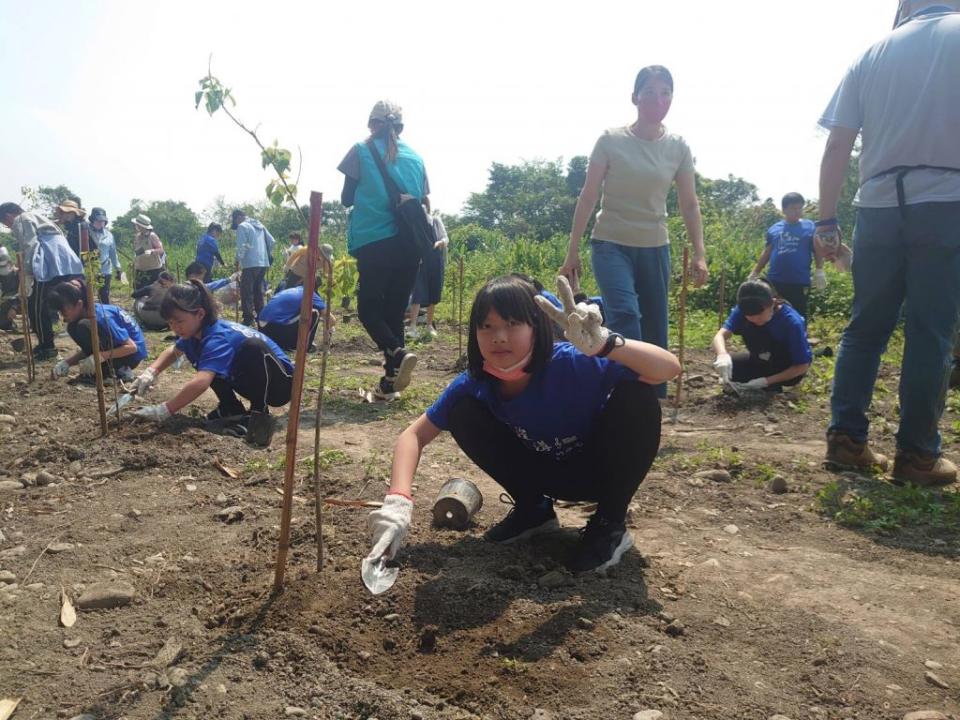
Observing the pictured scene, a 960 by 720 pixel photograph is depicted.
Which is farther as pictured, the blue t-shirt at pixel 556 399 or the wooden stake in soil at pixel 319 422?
the blue t-shirt at pixel 556 399

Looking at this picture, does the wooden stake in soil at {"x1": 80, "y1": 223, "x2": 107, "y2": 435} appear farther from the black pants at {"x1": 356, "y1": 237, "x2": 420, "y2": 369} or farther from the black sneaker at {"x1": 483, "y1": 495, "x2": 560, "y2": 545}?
the black sneaker at {"x1": 483, "y1": 495, "x2": 560, "y2": 545}

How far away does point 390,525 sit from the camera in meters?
1.84

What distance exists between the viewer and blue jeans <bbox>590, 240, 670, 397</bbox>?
3.54 meters

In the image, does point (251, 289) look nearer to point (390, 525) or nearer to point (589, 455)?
point (589, 455)

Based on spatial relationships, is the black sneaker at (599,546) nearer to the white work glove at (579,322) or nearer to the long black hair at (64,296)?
the white work glove at (579,322)

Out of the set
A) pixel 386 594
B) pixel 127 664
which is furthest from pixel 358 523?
pixel 127 664

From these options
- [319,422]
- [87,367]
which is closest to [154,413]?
[87,367]

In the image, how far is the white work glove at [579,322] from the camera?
70.9 inches

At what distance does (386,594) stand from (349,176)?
2.94 meters

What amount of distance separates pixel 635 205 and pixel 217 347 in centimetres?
224

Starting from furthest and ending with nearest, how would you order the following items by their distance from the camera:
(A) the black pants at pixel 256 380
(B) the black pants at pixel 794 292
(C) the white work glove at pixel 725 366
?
1. (B) the black pants at pixel 794 292
2. (C) the white work glove at pixel 725 366
3. (A) the black pants at pixel 256 380

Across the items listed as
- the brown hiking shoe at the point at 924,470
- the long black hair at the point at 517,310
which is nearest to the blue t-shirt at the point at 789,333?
the brown hiking shoe at the point at 924,470

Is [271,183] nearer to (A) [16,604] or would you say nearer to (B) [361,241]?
(A) [16,604]

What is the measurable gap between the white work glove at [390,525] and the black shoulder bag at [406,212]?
2.55 meters
